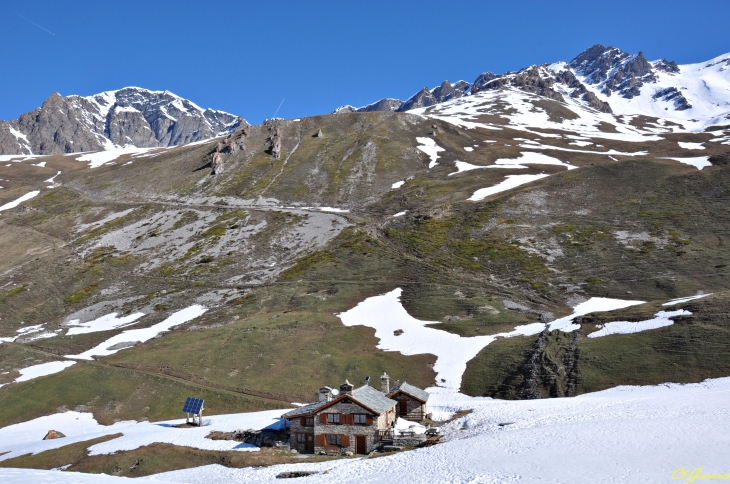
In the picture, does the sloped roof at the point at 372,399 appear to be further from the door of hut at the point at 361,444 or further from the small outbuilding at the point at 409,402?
the door of hut at the point at 361,444

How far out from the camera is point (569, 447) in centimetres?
3431

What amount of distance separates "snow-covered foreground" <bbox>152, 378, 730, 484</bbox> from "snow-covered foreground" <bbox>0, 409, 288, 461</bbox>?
7.20 metres

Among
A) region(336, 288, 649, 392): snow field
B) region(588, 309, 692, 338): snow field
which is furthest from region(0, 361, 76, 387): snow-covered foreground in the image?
region(588, 309, 692, 338): snow field

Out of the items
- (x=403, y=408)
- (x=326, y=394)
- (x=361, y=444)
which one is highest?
(x=326, y=394)

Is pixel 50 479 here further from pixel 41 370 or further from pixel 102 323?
pixel 102 323

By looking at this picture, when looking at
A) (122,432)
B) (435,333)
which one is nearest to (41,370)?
(122,432)


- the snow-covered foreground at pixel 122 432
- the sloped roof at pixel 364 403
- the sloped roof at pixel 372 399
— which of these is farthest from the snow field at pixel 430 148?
the snow-covered foreground at pixel 122 432

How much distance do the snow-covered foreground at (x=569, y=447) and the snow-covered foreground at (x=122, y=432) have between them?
7198mm

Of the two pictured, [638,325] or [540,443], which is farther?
[638,325]

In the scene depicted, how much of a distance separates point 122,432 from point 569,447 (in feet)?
144

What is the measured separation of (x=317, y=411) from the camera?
46469 millimetres

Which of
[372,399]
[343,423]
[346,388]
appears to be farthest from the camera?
[372,399]

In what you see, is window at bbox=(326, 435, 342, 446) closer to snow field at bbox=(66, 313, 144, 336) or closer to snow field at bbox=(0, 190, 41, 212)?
snow field at bbox=(66, 313, 144, 336)

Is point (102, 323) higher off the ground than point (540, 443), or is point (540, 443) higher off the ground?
point (102, 323)
